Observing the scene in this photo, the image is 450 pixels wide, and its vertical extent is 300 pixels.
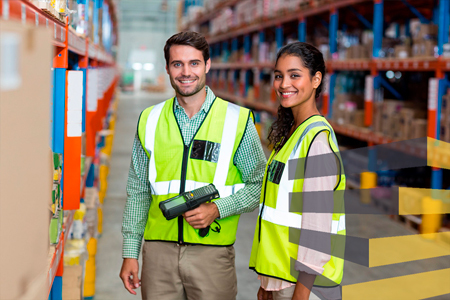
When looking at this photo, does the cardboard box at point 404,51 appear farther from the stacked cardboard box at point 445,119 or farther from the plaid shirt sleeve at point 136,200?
the plaid shirt sleeve at point 136,200

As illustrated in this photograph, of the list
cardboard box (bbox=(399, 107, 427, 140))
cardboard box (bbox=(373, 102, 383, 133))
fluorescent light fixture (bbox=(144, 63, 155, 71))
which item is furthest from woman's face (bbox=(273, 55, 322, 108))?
fluorescent light fixture (bbox=(144, 63, 155, 71))

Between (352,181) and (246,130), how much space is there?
4961 mm

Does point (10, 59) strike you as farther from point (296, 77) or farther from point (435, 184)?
point (435, 184)

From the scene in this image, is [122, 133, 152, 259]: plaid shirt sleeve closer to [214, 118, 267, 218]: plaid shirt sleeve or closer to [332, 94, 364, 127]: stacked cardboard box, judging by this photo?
[214, 118, 267, 218]: plaid shirt sleeve

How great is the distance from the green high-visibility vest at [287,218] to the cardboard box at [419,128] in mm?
3734

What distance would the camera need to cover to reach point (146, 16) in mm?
35000

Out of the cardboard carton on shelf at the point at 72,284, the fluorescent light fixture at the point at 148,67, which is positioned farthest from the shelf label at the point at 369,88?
the fluorescent light fixture at the point at 148,67

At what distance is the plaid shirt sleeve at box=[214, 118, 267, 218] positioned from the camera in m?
1.97

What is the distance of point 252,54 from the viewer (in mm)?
11414

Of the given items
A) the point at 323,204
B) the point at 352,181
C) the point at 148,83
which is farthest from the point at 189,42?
the point at 148,83

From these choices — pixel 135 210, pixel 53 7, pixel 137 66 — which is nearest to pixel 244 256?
pixel 135 210

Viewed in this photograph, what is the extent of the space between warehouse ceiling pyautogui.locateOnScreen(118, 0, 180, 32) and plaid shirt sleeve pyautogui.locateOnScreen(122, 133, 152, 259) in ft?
111

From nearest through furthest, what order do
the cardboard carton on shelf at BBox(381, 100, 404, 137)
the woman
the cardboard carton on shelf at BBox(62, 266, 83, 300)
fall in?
the woman → the cardboard carton on shelf at BBox(62, 266, 83, 300) → the cardboard carton on shelf at BBox(381, 100, 404, 137)

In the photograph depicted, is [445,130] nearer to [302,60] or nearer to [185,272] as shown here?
[302,60]
